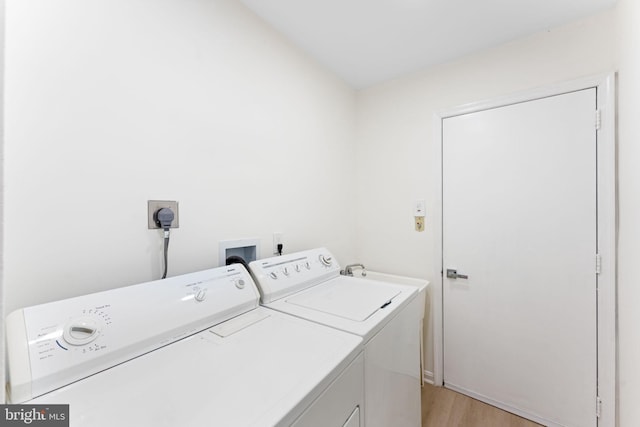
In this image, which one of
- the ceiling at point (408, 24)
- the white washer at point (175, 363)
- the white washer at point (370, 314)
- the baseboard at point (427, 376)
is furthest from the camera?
the baseboard at point (427, 376)

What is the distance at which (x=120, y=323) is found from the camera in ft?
2.66

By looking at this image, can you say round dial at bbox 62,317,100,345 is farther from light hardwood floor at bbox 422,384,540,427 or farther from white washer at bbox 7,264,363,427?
light hardwood floor at bbox 422,384,540,427

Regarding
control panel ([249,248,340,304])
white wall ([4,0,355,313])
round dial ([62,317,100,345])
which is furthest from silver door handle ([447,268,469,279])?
round dial ([62,317,100,345])

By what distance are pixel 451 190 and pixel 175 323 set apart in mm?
1950

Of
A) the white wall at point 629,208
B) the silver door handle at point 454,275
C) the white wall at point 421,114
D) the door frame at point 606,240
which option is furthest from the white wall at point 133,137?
the door frame at point 606,240

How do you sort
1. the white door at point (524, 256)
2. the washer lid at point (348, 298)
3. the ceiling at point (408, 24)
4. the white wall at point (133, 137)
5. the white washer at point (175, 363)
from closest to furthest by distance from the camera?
the white washer at point (175, 363)
the white wall at point (133, 137)
the washer lid at point (348, 298)
the ceiling at point (408, 24)
the white door at point (524, 256)

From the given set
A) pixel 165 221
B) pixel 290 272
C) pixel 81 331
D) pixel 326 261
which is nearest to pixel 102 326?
pixel 81 331

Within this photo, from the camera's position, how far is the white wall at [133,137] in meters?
0.82

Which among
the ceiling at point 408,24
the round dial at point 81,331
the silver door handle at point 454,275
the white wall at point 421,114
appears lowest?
the silver door handle at point 454,275

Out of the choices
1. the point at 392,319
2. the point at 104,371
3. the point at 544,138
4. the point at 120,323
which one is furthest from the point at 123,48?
the point at 544,138

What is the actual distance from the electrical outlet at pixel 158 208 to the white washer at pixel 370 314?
0.41 meters

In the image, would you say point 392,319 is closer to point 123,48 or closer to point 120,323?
point 120,323

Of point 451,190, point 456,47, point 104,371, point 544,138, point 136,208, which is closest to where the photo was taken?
point 104,371

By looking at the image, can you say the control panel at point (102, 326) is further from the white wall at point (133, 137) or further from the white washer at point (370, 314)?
the white washer at point (370, 314)
